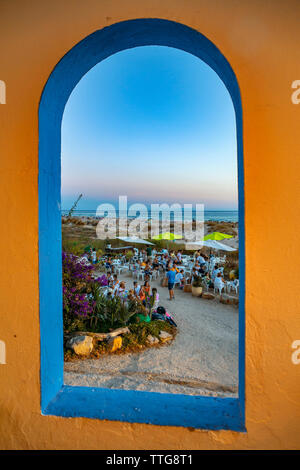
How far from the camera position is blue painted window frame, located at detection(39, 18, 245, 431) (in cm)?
151

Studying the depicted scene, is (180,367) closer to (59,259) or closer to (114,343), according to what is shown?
(114,343)

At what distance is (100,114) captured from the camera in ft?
38.8

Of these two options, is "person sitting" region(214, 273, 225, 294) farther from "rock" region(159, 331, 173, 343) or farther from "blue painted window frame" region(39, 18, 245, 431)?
"blue painted window frame" region(39, 18, 245, 431)

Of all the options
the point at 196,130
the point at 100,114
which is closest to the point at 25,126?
the point at 100,114

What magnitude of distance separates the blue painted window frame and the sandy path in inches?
104

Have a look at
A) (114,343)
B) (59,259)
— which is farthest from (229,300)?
(59,259)

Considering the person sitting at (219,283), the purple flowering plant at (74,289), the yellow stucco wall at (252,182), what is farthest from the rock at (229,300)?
the yellow stucco wall at (252,182)

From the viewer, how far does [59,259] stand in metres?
1.85

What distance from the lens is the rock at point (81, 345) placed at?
490 cm

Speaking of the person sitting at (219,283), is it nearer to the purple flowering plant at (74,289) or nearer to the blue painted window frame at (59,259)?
the purple flowering plant at (74,289)

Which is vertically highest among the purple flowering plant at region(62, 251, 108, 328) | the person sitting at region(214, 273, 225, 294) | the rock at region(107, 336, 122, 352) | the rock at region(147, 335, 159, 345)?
the purple flowering plant at region(62, 251, 108, 328)

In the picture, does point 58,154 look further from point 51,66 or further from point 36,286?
point 36,286

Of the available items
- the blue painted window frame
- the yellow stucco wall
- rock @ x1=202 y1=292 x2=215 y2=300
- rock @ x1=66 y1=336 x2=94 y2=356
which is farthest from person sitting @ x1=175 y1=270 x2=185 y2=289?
the yellow stucco wall

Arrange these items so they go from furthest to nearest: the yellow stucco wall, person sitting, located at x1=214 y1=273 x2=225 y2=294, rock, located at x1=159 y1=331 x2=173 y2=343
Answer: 1. person sitting, located at x1=214 y1=273 x2=225 y2=294
2. rock, located at x1=159 y1=331 x2=173 y2=343
3. the yellow stucco wall
